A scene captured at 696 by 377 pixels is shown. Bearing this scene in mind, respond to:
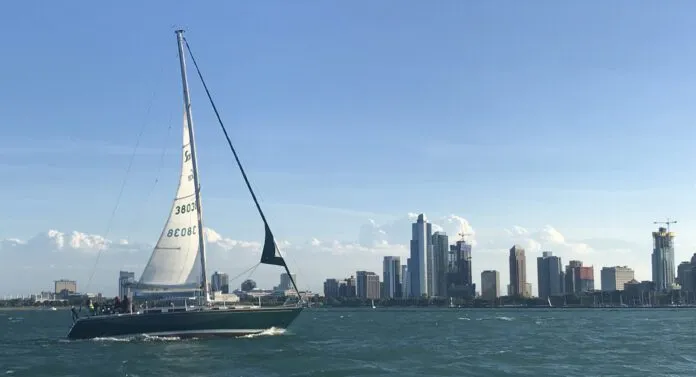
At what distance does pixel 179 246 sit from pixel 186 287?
2.64 meters

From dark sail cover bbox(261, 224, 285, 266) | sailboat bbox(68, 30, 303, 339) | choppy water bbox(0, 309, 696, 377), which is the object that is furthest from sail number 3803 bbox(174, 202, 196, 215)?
choppy water bbox(0, 309, 696, 377)

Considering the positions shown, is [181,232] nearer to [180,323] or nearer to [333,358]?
[180,323]

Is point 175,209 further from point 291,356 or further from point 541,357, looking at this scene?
point 541,357

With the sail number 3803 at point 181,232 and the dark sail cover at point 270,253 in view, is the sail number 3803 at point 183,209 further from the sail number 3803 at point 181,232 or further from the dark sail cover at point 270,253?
the dark sail cover at point 270,253

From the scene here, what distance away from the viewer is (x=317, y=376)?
1428 inches

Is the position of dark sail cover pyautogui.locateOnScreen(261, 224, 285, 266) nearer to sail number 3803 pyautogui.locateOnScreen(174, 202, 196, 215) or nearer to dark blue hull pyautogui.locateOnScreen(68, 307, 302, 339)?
dark blue hull pyautogui.locateOnScreen(68, 307, 302, 339)

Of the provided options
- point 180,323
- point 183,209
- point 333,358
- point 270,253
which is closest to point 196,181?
point 183,209

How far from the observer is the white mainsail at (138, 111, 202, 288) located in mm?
52438

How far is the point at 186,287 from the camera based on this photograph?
172 feet

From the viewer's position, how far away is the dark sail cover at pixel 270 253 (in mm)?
53125

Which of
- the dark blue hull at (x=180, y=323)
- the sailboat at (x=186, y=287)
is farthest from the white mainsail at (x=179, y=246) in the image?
the dark blue hull at (x=180, y=323)

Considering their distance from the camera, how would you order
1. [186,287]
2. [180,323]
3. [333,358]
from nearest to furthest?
1. [333,358]
2. [180,323]
3. [186,287]

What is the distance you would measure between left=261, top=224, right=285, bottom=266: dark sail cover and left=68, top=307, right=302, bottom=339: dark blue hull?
330cm

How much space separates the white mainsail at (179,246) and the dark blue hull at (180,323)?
3.39 m
